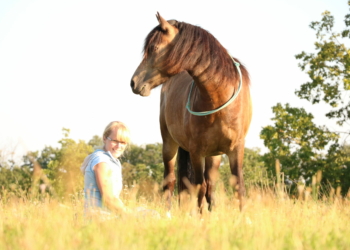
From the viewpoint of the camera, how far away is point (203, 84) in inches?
257

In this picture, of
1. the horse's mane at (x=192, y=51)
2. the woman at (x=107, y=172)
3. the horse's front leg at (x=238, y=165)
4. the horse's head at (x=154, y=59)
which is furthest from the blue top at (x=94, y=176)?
the horse's front leg at (x=238, y=165)

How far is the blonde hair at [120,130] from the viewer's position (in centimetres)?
515

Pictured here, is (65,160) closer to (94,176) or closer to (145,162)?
(145,162)

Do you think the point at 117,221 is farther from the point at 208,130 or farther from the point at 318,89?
the point at 318,89

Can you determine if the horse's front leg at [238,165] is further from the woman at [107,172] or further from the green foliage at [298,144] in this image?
the green foliage at [298,144]

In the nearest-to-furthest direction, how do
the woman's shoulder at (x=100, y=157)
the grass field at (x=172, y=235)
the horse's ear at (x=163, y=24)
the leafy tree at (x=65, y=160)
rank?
the grass field at (x=172, y=235) < the woman's shoulder at (x=100, y=157) < the horse's ear at (x=163, y=24) < the leafy tree at (x=65, y=160)

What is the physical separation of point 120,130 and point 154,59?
4.94ft

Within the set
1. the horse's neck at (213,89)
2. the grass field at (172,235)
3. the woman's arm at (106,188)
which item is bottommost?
the grass field at (172,235)

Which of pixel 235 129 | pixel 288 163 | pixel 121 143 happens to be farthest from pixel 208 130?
pixel 288 163

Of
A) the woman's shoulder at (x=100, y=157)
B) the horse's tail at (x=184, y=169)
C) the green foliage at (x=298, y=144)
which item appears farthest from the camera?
the green foliage at (x=298, y=144)

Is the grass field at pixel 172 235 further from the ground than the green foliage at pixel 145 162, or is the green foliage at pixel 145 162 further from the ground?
the green foliage at pixel 145 162

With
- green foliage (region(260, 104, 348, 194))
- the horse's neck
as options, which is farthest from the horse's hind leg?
green foliage (region(260, 104, 348, 194))

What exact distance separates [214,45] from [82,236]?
3542 mm

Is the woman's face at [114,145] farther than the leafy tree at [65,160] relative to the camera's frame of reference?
No
